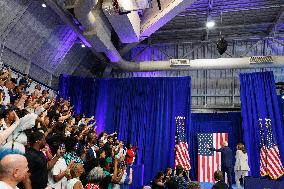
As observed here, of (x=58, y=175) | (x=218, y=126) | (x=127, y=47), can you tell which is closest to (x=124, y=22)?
(x=127, y=47)

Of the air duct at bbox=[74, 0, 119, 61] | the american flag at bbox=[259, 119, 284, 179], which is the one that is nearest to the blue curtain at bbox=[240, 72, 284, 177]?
the american flag at bbox=[259, 119, 284, 179]

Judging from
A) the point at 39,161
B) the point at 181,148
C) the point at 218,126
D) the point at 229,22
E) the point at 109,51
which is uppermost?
the point at 229,22

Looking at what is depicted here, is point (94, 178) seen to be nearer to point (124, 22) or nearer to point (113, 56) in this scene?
point (124, 22)

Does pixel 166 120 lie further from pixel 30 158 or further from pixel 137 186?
pixel 30 158

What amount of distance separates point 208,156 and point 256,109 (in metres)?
3.00

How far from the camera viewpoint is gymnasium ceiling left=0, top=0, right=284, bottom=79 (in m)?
9.09

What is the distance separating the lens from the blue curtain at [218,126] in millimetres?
14023

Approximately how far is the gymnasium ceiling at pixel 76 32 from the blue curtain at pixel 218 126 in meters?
3.56

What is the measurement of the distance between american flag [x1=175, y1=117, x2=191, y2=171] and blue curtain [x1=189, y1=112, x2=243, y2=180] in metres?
2.04

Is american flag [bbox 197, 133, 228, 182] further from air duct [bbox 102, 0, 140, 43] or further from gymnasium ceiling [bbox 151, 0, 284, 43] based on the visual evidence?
air duct [bbox 102, 0, 140, 43]

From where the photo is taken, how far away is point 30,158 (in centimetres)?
307

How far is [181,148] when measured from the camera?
11.2 meters

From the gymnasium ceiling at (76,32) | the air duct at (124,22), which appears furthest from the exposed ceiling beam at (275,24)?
the air duct at (124,22)

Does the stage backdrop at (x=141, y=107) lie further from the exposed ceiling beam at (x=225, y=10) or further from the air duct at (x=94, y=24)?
the exposed ceiling beam at (x=225, y=10)
